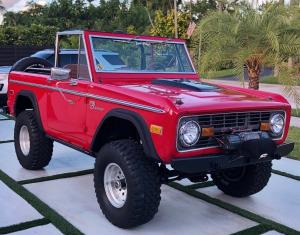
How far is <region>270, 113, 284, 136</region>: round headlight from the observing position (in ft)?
14.4

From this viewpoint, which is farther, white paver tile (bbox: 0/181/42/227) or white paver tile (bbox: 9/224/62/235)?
white paver tile (bbox: 0/181/42/227)

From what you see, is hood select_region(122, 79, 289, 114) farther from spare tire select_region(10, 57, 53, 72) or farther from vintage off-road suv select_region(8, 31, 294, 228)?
spare tire select_region(10, 57, 53, 72)

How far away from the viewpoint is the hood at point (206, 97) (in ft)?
12.6

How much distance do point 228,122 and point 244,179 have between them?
45.6 inches

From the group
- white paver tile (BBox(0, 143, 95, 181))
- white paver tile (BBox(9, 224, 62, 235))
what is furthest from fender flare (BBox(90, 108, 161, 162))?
white paver tile (BBox(0, 143, 95, 181))

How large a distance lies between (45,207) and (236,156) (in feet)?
6.56

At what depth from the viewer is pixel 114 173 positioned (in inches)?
172

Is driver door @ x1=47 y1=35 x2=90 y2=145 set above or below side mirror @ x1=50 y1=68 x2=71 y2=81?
below

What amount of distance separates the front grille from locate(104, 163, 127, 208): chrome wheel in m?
0.83

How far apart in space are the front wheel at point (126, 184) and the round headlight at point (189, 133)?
1.49ft

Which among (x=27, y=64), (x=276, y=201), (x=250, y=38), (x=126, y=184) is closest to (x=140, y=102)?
(x=126, y=184)

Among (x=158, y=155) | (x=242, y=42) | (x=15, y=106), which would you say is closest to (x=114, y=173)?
(x=158, y=155)

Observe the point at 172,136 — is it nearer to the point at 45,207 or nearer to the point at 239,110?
the point at 239,110

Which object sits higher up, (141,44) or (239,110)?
(141,44)
